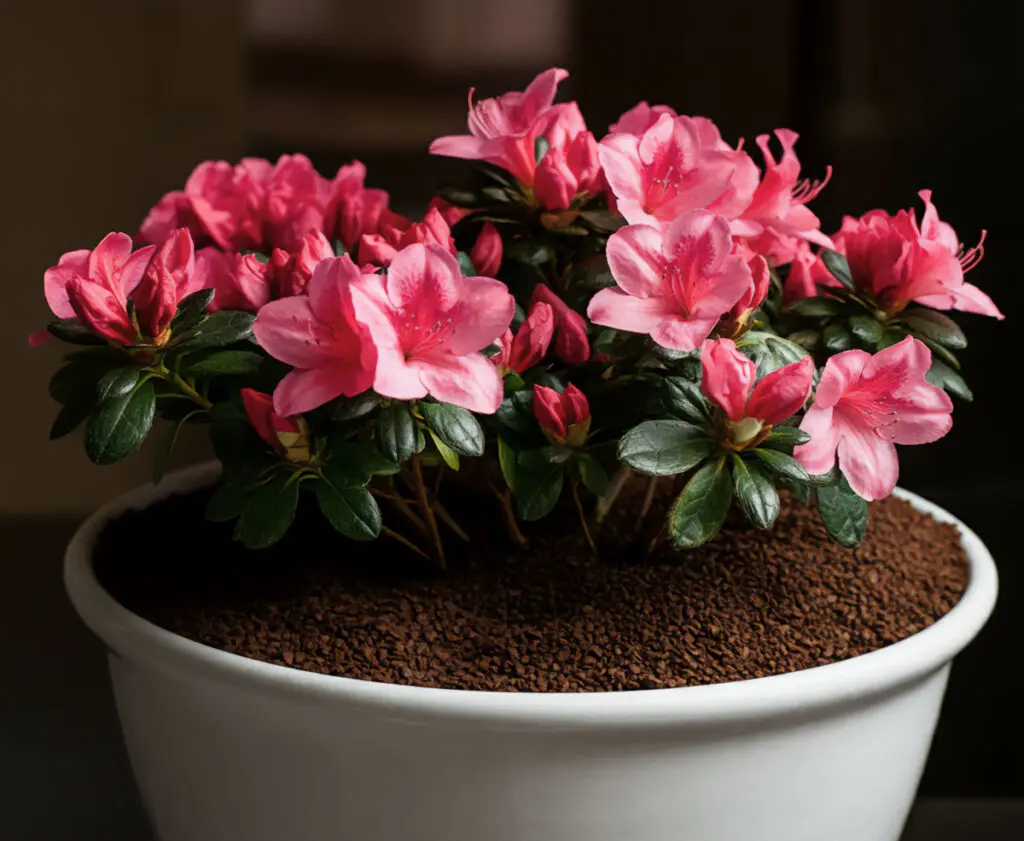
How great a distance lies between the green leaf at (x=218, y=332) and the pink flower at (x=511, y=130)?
0.21m

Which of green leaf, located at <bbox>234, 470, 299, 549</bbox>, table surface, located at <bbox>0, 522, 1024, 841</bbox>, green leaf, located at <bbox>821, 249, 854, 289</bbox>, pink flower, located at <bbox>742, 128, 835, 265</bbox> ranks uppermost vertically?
pink flower, located at <bbox>742, 128, 835, 265</bbox>

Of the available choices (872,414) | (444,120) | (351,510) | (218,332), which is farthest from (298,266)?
(444,120)

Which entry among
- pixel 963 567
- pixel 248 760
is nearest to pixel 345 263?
pixel 248 760

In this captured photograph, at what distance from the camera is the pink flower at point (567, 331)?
2.84 ft

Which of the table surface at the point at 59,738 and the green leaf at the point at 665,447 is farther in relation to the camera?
the table surface at the point at 59,738

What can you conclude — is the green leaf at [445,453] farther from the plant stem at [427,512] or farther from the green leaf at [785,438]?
the green leaf at [785,438]

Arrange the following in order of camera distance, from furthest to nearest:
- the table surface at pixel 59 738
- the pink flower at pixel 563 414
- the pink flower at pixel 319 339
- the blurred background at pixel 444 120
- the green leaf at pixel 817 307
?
the blurred background at pixel 444 120 → the table surface at pixel 59 738 → the green leaf at pixel 817 307 → the pink flower at pixel 563 414 → the pink flower at pixel 319 339

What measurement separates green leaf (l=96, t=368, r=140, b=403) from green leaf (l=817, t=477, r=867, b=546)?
490mm

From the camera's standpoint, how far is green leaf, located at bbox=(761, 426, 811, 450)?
76 centimetres

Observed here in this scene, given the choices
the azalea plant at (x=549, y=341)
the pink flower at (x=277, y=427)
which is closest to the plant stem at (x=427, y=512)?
the azalea plant at (x=549, y=341)

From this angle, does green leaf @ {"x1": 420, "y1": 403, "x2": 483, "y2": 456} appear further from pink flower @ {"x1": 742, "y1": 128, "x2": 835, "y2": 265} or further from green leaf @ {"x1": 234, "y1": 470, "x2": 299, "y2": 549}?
pink flower @ {"x1": 742, "y1": 128, "x2": 835, "y2": 265}

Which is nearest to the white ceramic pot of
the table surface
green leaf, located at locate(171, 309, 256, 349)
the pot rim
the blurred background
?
the pot rim

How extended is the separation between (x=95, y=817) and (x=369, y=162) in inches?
37.3

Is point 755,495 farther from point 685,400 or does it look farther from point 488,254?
point 488,254
